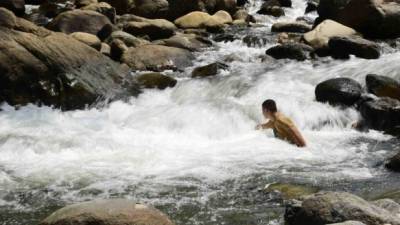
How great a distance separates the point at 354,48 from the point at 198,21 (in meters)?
6.47

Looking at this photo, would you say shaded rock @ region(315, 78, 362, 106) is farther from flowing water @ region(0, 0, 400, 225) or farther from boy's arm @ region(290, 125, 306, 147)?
boy's arm @ region(290, 125, 306, 147)

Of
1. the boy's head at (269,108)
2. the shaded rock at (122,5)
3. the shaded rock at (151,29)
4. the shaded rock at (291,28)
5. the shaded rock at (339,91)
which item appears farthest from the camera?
the shaded rock at (122,5)

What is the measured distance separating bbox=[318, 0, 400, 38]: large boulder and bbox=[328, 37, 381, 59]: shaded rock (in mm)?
1722

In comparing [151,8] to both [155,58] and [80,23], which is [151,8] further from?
[155,58]

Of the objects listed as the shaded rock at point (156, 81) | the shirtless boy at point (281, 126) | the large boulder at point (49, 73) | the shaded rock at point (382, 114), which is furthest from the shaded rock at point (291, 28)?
the shirtless boy at point (281, 126)

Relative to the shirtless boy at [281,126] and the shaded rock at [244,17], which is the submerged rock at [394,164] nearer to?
the shirtless boy at [281,126]

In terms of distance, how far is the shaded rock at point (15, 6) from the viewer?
1914cm

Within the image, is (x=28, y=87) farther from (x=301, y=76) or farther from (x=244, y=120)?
(x=301, y=76)

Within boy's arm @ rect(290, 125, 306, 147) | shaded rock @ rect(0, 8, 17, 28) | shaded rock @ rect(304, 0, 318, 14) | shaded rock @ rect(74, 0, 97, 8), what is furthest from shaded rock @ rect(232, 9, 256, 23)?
boy's arm @ rect(290, 125, 306, 147)

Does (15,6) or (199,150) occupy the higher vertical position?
(199,150)

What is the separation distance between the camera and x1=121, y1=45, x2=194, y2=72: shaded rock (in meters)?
13.7

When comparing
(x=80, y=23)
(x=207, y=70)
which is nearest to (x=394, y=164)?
(x=207, y=70)

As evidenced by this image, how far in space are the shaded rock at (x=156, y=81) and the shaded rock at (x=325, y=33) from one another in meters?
4.04

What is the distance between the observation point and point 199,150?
9.12 m
